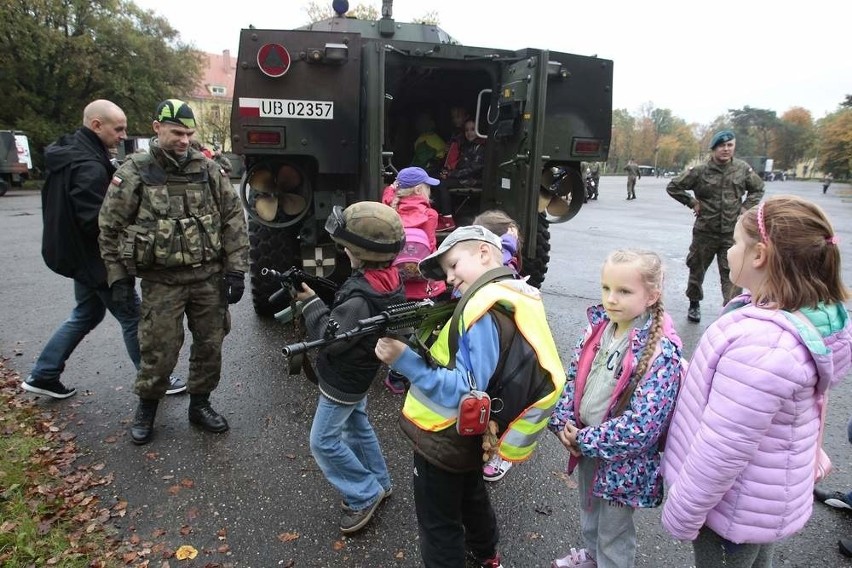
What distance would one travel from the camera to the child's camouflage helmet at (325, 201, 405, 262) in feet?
7.06

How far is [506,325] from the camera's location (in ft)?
5.89

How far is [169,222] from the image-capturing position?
3.03 meters

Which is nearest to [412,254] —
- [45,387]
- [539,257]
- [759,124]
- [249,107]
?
[249,107]

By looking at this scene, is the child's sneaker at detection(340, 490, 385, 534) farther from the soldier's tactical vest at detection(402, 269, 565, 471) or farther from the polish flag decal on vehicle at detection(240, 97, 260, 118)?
the polish flag decal on vehicle at detection(240, 97, 260, 118)

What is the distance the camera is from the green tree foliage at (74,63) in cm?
2551

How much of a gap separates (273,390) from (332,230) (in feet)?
7.16

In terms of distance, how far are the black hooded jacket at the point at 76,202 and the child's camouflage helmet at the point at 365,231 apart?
1.95 metres

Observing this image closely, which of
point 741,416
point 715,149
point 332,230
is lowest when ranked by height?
point 741,416

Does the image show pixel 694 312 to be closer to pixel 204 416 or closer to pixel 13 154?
pixel 204 416

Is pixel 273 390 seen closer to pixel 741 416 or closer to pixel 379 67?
pixel 379 67

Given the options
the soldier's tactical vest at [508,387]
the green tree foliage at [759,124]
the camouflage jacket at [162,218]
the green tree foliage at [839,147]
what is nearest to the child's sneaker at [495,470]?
the soldier's tactical vest at [508,387]

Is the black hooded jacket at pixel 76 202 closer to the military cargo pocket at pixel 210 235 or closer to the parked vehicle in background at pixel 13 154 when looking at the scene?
the military cargo pocket at pixel 210 235

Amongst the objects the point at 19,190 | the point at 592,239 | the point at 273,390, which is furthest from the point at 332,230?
the point at 19,190

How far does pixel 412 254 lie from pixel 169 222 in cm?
155
